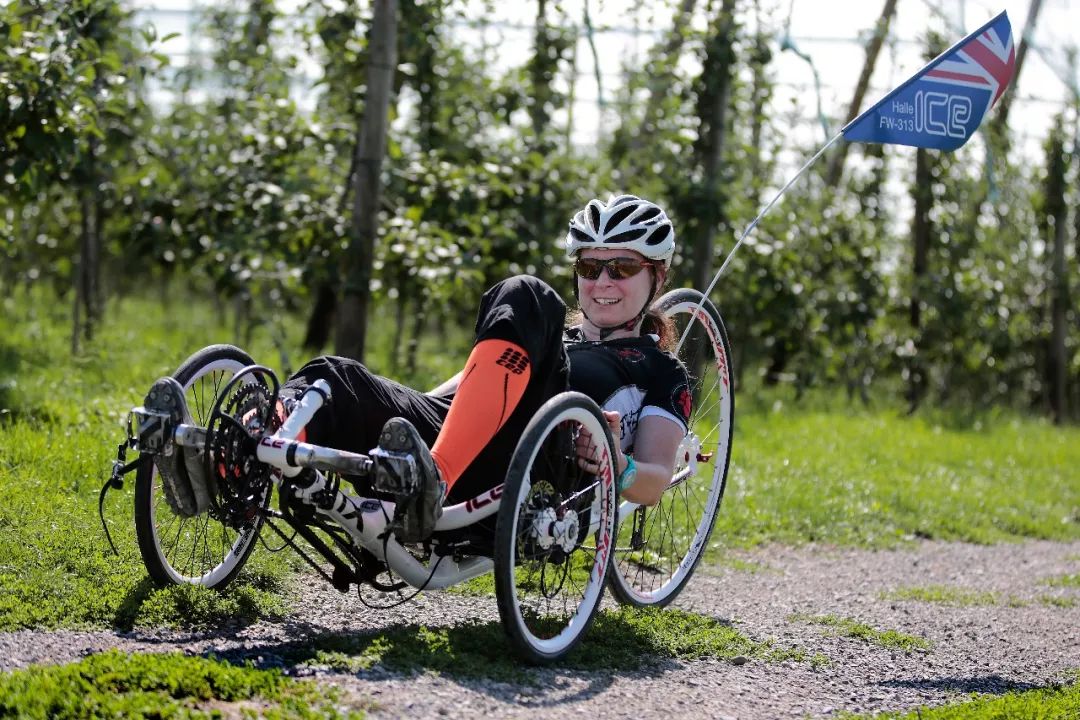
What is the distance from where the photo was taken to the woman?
3967mm

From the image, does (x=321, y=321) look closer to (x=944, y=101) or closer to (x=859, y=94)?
(x=859, y=94)

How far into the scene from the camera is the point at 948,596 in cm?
623

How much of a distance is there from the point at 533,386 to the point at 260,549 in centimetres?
144

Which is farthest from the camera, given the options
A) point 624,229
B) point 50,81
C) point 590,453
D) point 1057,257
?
point 1057,257

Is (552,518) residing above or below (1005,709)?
above

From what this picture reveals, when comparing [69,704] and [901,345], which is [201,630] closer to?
[69,704]

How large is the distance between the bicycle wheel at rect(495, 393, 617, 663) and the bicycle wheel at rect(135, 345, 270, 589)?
76 cm

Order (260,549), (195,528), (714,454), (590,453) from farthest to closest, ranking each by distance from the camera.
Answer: (714,454)
(260,549)
(195,528)
(590,453)

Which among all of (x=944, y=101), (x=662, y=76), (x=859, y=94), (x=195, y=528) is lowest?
(x=195, y=528)

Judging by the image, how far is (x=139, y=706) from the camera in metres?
3.27

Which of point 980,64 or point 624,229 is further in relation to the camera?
point 980,64

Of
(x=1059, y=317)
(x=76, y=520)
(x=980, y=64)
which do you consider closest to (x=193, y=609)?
(x=76, y=520)

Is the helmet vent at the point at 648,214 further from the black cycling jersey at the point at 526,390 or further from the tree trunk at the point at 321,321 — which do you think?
the tree trunk at the point at 321,321

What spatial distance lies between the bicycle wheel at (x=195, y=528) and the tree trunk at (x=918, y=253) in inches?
407
